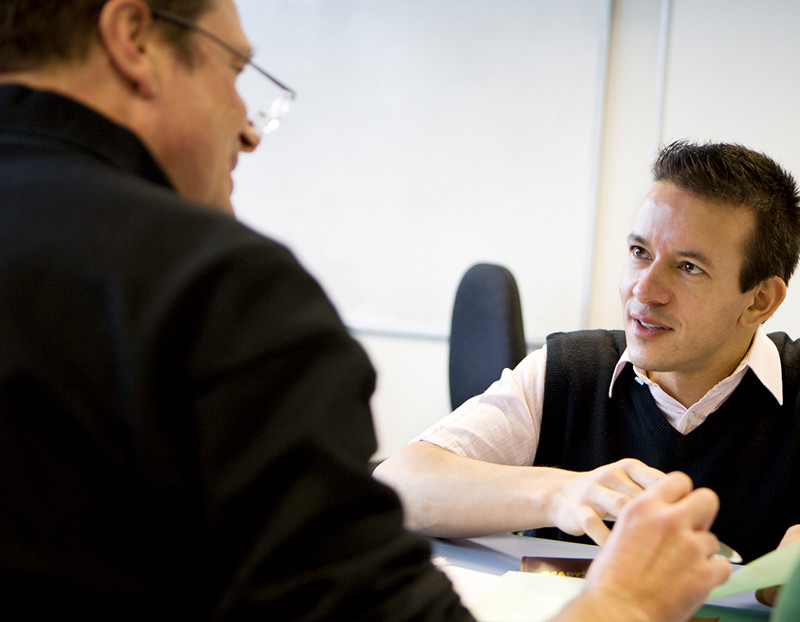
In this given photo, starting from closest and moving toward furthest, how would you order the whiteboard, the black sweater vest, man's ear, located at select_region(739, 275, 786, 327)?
the black sweater vest < man's ear, located at select_region(739, 275, 786, 327) < the whiteboard

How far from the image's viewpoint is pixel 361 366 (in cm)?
49

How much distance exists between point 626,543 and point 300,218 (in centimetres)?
290

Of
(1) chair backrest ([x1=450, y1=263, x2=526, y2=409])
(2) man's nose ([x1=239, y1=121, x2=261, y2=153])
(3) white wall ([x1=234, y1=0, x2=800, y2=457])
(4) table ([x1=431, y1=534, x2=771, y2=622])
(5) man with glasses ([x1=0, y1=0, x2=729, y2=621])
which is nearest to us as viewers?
(5) man with glasses ([x1=0, y1=0, x2=729, y2=621])

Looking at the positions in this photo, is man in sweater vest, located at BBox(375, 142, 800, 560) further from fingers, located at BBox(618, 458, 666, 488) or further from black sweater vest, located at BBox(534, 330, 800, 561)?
fingers, located at BBox(618, 458, 666, 488)

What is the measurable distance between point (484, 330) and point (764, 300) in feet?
2.62

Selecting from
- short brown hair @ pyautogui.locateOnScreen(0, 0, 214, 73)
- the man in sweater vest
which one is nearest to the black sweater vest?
the man in sweater vest

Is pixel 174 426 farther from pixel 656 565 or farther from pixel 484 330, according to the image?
pixel 484 330

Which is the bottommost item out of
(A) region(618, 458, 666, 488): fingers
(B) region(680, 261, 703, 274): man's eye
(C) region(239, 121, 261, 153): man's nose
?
(A) region(618, 458, 666, 488): fingers

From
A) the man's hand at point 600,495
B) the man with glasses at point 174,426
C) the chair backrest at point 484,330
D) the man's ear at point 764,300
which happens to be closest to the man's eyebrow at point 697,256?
the man's ear at point 764,300

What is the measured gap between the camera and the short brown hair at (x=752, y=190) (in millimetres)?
1404

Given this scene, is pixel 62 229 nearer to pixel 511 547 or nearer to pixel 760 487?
pixel 511 547

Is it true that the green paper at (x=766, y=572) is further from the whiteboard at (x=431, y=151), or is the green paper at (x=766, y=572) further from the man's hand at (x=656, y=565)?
the whiteboard at (x=431, y=151)

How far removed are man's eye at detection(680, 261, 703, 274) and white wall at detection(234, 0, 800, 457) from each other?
146 cm

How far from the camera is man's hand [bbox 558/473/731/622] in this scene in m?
0.60
